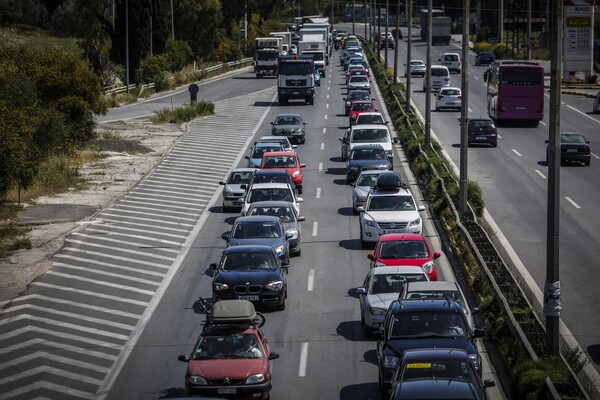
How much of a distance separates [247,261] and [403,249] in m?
3.99

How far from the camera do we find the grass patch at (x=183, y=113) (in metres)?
69.5

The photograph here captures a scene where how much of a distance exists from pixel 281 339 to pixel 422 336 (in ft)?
15.7

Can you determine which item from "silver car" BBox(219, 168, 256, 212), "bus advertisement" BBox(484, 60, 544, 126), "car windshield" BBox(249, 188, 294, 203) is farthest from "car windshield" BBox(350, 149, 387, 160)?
"bus advertisement" BBox(484, 60, 544, 126)

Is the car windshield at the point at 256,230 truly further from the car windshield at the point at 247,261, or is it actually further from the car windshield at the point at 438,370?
the car windshield at the point at 438,370

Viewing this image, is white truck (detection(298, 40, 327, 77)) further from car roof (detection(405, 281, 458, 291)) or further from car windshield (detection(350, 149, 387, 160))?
car roof (detection(405, 281, 458, 291))

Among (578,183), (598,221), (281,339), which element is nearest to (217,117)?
(578,183)

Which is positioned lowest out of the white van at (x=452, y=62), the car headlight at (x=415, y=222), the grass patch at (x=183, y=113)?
the car headlight at (x=415, y=222)

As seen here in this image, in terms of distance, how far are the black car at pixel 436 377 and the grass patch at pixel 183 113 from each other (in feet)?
175

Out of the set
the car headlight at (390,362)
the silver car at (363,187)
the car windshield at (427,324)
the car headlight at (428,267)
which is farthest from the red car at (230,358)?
the silver car at (363,187)

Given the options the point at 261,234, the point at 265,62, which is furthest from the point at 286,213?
the point at 265,62

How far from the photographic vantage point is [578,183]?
45.8 metres

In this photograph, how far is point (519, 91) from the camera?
6444 cm

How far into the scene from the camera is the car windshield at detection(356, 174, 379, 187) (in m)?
39.9

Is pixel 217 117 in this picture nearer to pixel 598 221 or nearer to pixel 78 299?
pixel 598 221
